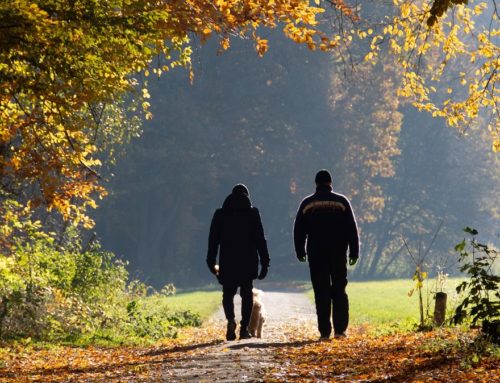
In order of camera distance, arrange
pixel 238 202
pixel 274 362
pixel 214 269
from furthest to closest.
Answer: pixel 214 269 < pixel 238 202 < pixel 274 362

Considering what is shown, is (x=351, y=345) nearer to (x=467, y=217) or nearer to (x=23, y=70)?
(x=23, y=70)

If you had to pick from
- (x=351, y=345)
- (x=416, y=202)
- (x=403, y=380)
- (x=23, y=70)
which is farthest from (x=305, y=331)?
(x=416, y=202)

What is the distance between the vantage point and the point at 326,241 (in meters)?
12.8

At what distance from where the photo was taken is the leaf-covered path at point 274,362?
28.7ft

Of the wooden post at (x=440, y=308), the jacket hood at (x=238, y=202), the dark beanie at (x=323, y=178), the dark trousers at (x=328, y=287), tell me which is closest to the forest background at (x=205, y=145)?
the dark beanie at (x=323, y=178)

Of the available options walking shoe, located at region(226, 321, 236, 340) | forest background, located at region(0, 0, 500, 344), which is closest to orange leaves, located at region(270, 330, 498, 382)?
walking shoe, located at region(226, 321, 236, 340)

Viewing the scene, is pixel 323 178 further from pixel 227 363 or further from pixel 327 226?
pixel 227 363

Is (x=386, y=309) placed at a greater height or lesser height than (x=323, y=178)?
lesser

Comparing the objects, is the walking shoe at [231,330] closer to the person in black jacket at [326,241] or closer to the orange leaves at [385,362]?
the person in black jacket at [326,241]

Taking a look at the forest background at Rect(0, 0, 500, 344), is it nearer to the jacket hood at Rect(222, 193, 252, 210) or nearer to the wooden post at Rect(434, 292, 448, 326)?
Answer: the jacket hood at Rect(222, 193, 252, 210)

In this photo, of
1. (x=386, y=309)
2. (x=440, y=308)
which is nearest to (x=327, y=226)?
(x=440, y=308)

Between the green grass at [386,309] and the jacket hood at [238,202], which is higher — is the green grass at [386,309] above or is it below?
below

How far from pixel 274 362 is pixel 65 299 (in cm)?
702

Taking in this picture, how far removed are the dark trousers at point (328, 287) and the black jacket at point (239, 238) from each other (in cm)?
78
